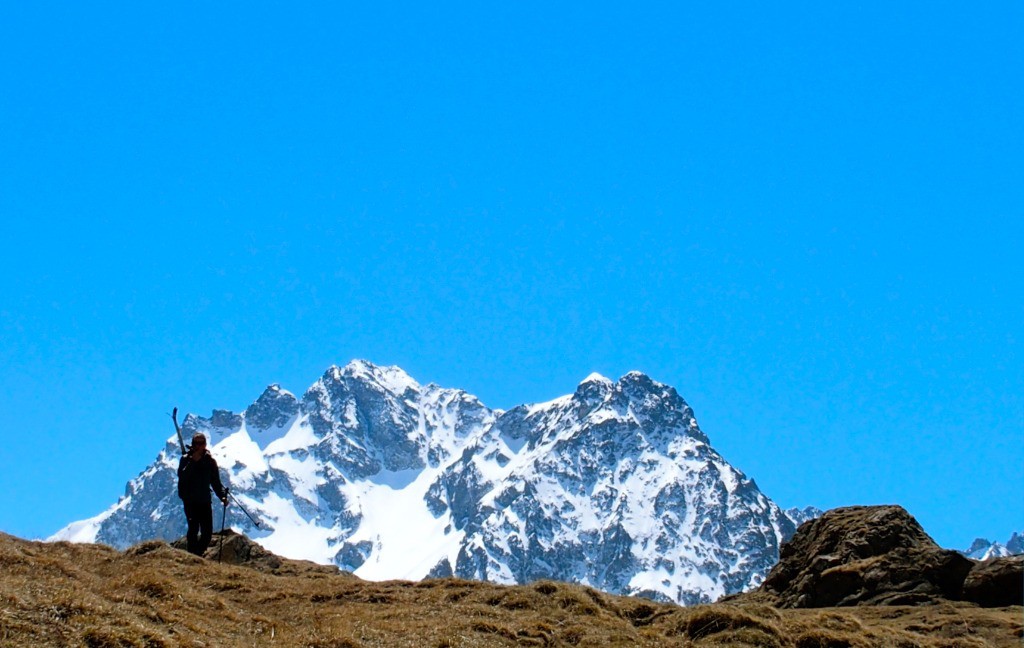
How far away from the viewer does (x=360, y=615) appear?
792 inches

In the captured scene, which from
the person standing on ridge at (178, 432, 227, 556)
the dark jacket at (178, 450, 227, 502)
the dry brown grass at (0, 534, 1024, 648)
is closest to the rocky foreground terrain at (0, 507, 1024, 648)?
the dry brown grass at (0, 534, 1024, 648)

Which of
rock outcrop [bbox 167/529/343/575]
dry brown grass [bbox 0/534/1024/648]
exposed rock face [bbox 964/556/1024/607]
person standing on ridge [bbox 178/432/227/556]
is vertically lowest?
dry brown grass [bbox 0/534/1024/648]

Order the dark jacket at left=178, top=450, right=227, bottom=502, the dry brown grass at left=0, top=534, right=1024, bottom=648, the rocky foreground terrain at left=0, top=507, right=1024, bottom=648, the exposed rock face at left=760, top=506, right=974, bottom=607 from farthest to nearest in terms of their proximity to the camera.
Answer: the dark jacket at left=178, top=450, right=227, bottom=502, the exposed rock face at left=760, top=506, right=974, bottom=607, the rocky foreground terrain at left=0, top=507, right=1024, bottom=648, the dry brown grass at left=0, top=534, right=1024, bottom=648

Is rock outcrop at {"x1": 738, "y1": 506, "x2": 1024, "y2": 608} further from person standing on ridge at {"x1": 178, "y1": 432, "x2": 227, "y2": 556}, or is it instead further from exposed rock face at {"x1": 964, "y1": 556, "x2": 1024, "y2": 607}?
person standing on ridge at {"x1": 178, "y1": 432, "x2": 227, "y2": 556}

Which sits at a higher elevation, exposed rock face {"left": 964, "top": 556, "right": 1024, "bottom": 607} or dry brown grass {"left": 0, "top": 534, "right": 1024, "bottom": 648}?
exposed rock face {"left": 964, "top": 556, "right": 1024, "bottom": 607}

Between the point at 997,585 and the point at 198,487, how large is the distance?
17.0 metres

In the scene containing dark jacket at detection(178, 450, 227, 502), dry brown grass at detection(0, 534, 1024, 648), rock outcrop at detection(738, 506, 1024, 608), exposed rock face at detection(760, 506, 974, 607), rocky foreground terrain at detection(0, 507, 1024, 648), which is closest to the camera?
dry brown grass at detection(0, 534, 1024, 648)

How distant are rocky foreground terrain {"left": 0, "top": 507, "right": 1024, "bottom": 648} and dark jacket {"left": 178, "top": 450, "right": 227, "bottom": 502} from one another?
134cm

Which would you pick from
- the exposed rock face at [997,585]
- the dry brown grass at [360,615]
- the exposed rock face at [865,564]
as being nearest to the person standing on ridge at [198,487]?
the dry brown grass at [360,615]

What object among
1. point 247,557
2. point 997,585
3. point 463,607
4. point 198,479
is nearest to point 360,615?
point 463,607

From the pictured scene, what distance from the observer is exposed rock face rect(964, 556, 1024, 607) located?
2350cm

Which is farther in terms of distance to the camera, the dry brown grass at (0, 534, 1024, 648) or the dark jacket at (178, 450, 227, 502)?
the dark jacket at (178, 450, 227, 502)

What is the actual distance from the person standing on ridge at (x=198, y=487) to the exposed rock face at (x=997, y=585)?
52.2 ft

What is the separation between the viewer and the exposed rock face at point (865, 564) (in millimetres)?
24688
